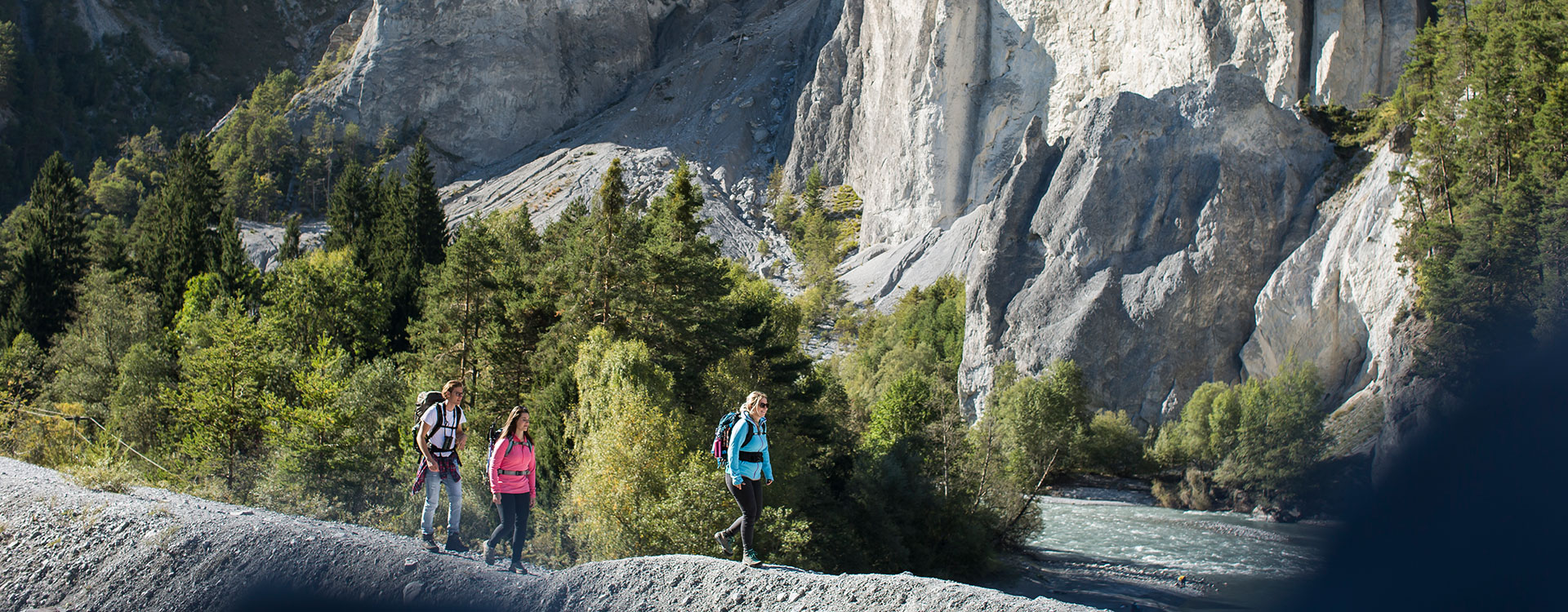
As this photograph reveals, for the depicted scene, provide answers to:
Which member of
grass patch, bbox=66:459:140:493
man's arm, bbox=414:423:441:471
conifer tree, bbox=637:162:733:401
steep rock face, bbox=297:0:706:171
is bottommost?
grass patch, bbox=66:459:140:493

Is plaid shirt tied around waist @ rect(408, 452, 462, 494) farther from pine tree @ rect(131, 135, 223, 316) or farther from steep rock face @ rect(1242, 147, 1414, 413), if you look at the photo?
steep rock face @ rect(1242, 147, 1414, 413)

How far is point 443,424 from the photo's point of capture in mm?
Answer: 11531

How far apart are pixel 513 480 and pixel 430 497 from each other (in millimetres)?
913

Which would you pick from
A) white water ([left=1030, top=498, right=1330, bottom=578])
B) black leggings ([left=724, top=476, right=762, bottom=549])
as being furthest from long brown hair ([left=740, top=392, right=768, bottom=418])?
white water ([left=1030, top=498, right=1330, bottom=578])

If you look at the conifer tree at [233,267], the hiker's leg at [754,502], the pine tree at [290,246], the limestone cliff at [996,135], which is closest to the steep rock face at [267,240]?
the limestone cliff at [996,135]

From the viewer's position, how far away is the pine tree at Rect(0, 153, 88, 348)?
46.0 meters

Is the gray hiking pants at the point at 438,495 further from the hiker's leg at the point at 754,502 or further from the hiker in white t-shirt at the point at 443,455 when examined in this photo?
the hiker's leg at the point at 754,502

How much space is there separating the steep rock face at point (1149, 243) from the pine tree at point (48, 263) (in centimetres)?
4805

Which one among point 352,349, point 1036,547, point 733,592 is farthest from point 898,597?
point 352,349

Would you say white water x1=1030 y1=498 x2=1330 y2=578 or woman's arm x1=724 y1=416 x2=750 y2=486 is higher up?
woman's arm x1=724 y1=416 x2=750 y2=486

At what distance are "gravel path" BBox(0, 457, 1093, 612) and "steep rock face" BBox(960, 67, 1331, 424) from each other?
52716 mm

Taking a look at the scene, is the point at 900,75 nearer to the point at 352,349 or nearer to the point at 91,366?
the point at 352,349

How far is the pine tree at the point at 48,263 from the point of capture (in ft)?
151

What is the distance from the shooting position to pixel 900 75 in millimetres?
103875
